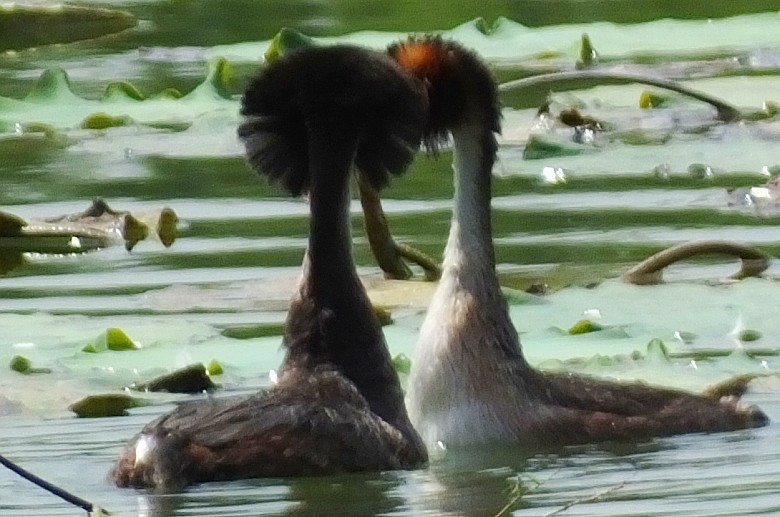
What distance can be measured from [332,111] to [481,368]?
1275 mm

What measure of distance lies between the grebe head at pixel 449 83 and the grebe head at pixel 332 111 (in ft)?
2.28

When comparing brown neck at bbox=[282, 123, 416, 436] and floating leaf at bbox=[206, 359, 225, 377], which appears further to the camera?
floating leaf at bbox=[206, 359, 225, 377]

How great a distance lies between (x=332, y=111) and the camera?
838 centimetres

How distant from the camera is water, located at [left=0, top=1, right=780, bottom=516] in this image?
26.2ft

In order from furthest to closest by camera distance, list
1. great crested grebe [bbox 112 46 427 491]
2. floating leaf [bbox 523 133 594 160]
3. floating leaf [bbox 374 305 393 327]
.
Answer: floating leaf [bbox 523 133 594 160]
floating leaf [bbox 374 305 393 327]
great crested grebe [bbox 112 46 427 491]

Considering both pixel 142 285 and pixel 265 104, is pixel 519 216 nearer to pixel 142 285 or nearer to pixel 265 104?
pixel 142 285

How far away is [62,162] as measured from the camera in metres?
15.7

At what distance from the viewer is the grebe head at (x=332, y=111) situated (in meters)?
8.30

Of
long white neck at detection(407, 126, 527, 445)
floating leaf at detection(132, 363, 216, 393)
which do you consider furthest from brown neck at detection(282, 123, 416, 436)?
floating leaf at detection(132, 363, 216, 393)

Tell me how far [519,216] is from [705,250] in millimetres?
2486

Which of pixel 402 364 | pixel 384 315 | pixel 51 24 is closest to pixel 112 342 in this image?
pixel 402 364

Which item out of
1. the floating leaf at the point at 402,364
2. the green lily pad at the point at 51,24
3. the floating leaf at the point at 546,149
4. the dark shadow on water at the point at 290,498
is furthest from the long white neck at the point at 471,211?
the green lily pad at the point at 51,24

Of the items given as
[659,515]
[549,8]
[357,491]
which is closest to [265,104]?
[357,491]

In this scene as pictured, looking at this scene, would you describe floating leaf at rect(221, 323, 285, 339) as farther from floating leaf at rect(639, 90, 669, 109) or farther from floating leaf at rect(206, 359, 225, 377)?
floating leaf at rect(639, 90, 669, 109)
